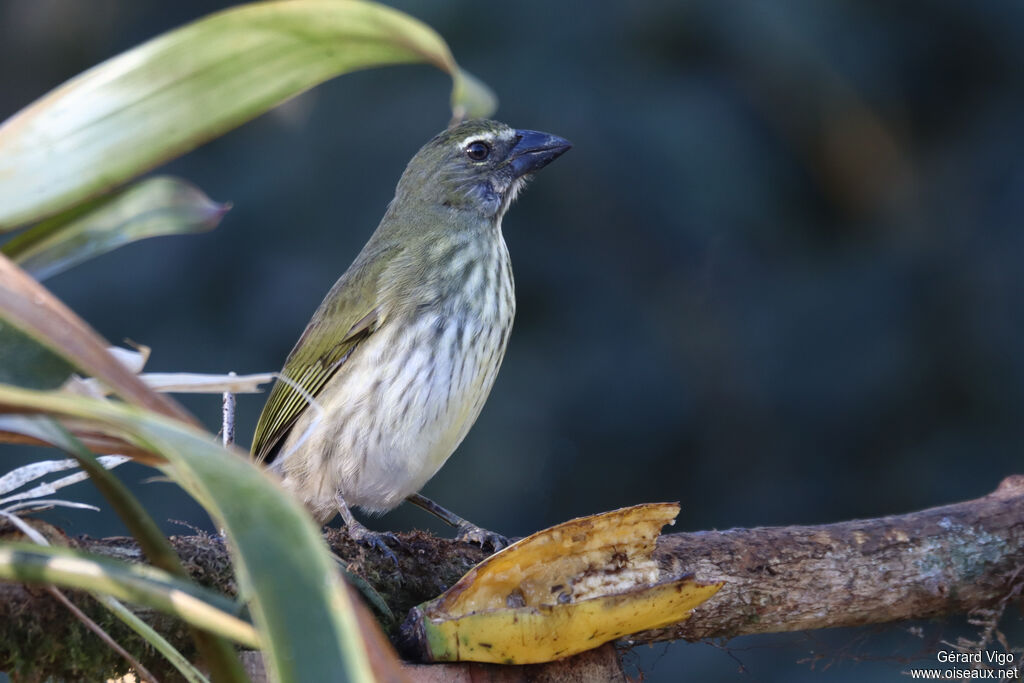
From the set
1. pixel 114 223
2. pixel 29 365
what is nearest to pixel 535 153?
pixel 114 223

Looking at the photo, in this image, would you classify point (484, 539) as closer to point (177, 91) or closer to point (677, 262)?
point (177, 91)

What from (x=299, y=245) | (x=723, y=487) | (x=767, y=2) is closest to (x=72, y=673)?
(x=299, y=245)

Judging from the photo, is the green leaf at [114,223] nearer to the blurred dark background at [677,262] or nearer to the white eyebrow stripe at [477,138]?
the white eyebrow stripe at [477,138]

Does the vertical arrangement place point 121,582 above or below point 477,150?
below

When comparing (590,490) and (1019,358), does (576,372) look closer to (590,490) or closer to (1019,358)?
(590,490)

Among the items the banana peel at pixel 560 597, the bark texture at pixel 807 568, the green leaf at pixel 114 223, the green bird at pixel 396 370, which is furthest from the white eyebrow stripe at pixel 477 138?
the green leaf at pixel 114 223
